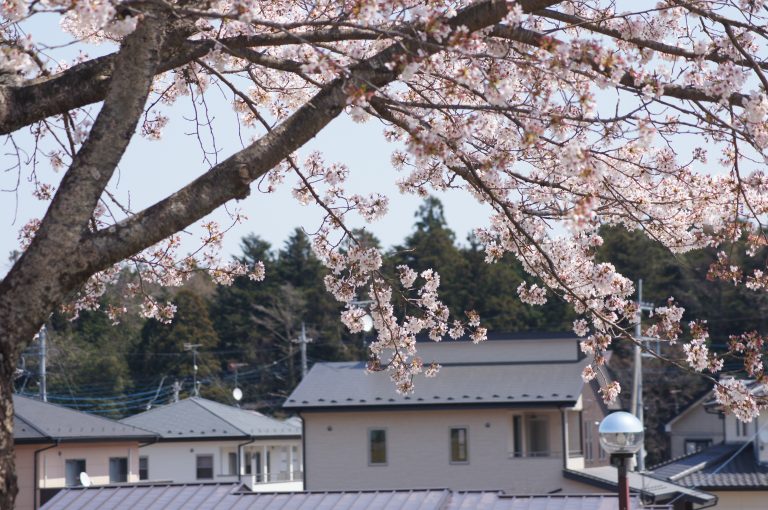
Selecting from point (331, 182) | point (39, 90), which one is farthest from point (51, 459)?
point (39, 90)

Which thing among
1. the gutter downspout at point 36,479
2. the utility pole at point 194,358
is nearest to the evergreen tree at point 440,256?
the utility pole at point 194,358

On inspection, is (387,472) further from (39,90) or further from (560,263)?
(39,90)

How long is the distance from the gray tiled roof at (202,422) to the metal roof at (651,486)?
1149 centimetres

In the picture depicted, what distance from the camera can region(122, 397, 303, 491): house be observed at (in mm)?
30594

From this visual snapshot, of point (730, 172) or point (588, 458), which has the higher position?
point (730, 172)

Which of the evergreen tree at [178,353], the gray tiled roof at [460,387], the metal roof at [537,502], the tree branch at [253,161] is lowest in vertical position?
the metal roof at [537,502]

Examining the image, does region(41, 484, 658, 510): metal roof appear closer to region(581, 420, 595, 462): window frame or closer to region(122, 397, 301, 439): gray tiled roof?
region(581, 420, 595, 462): window frame

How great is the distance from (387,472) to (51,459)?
23.4 ft

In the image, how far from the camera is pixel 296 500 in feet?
28.2

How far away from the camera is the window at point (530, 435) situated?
76.1 ft

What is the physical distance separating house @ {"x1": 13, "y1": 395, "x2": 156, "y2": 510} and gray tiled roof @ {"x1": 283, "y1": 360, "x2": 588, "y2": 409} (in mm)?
4081

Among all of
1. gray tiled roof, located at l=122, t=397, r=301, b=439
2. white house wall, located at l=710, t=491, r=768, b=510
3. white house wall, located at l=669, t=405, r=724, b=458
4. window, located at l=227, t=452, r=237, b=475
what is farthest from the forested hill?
white house wall, located at l=710, t=491, r=768, b=510

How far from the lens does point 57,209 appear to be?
4410 millimetres

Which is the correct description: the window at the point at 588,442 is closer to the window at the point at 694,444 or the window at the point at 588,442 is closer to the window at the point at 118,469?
the window at the point at 118,469
